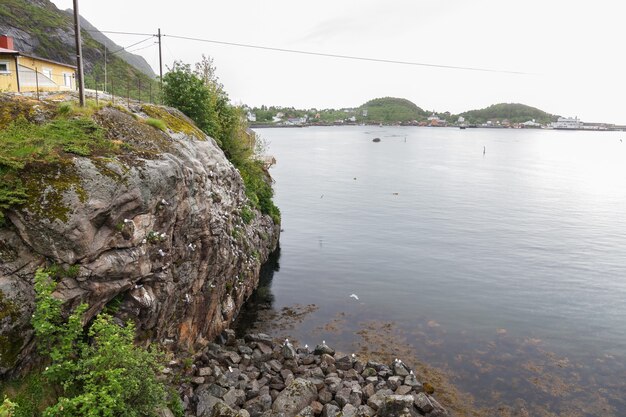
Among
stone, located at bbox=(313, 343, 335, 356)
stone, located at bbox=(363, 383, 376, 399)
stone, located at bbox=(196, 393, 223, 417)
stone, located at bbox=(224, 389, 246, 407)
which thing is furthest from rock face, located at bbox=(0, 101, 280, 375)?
stone, located at bbox=(363, 383, 376, 399)

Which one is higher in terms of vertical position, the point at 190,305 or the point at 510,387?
the point at 190,305

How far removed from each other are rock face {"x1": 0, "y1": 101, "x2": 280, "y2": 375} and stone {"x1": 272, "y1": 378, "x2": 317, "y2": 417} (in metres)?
6.69

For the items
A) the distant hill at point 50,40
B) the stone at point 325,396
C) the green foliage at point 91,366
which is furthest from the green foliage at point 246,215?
the distant hill at point 50,40

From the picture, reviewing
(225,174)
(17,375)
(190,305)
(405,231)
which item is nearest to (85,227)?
(17,375)

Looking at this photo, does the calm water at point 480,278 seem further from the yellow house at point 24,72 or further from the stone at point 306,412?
the yellow house at point 24,72

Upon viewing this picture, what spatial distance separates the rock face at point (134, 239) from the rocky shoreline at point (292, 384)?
2250 millimetres

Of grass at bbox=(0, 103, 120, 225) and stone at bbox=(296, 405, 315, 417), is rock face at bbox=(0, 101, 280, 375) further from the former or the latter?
stone at bbox=(296, 405, 315, 417)

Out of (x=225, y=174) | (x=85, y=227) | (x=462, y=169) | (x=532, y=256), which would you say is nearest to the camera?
(x=85, y=227)

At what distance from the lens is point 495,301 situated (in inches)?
1497

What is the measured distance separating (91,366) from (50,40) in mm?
156580

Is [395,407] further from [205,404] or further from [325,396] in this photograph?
[205,404]

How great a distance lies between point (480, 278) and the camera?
43375mm

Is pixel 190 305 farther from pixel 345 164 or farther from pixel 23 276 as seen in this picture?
pixel 345 164

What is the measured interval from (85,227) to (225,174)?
16.0m
